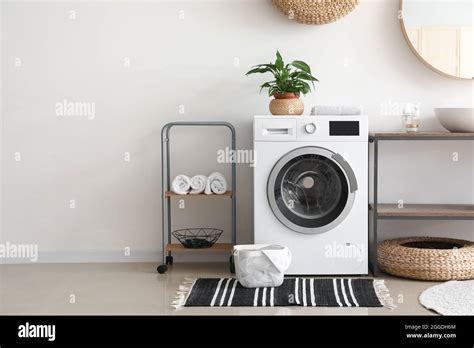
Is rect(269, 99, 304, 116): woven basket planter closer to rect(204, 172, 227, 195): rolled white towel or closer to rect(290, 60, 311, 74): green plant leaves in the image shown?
rect(290, 60, 311, 74): green plant leaves

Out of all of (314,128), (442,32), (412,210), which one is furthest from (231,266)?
(442,32)

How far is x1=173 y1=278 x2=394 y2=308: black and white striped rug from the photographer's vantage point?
419cm

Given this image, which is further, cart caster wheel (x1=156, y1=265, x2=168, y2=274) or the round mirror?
the round mirror

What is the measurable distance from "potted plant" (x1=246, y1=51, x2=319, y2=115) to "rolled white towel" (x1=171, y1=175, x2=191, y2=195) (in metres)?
0.71

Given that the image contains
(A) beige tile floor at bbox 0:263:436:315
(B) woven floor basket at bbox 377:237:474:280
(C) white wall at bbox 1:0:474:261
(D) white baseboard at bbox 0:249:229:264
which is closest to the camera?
(A) beige tile floor at bbox 0:263:436:315

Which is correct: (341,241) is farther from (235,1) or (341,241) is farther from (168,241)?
(235,1)

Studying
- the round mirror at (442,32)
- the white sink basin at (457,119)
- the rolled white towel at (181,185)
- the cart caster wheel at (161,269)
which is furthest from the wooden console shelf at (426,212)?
the cart caster wheel at (161,269)

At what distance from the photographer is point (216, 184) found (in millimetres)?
5039

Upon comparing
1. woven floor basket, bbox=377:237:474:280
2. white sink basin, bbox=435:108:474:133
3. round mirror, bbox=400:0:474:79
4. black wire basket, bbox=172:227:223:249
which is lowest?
woven floor basket, bbox=377:237:474:280

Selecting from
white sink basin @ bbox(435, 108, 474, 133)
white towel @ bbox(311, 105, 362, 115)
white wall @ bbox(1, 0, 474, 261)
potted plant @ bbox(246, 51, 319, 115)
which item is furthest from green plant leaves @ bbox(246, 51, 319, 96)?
white sink basin @ bbox(435, 108, 474, 133)

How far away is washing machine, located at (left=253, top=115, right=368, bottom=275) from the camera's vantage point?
4.75m

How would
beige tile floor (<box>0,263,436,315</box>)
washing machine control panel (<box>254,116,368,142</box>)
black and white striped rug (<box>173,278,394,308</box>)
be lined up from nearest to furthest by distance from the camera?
beige tile floor (<box>0,263,436,315</box>) → black and white striped rug (<box>173,278,394,308</box>) → washing machine control panel (<box>254,116,368,142</box>)

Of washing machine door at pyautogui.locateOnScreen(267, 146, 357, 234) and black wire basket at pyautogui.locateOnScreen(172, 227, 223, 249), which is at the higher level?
washing machine door at pyautogui.locateOnScreen(267, 146, 357, 234)

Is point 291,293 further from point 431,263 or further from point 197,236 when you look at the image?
point 197,236
